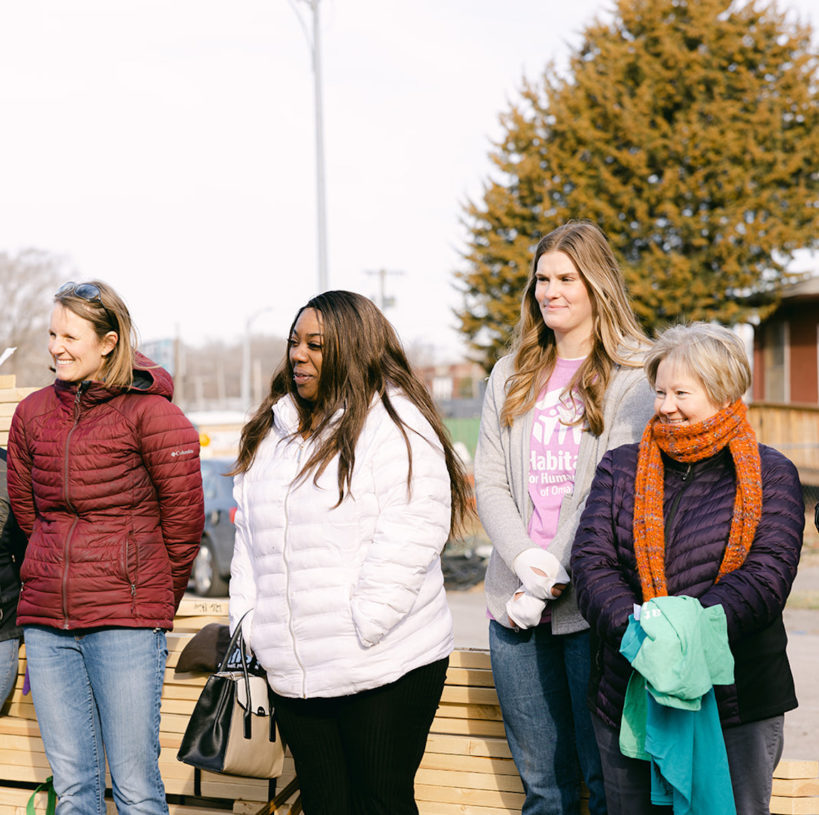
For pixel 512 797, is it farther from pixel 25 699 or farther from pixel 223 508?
pixel 223 508

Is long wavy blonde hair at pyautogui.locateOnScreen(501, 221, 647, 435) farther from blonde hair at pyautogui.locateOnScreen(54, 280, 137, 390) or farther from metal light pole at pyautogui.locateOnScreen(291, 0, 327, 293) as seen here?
metal light pole at pyautogui.locateOnScreen(291, 0, 327, 293)

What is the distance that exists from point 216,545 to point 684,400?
9916mm

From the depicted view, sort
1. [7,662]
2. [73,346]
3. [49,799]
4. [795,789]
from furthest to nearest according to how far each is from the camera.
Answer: [49,799], [7,662], [73,346], [795,789]

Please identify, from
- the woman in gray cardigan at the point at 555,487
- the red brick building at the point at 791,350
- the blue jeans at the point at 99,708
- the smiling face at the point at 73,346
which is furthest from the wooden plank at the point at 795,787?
the red brick building at the point at 791,350

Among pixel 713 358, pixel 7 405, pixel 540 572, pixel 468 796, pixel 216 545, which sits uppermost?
pixel 713 358

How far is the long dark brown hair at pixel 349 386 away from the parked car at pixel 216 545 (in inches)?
351

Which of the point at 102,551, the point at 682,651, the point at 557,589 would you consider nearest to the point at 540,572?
the point at 557,589

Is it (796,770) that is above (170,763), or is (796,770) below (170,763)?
above

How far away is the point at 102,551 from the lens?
3102 mm

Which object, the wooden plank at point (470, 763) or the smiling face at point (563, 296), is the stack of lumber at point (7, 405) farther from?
the smiling face at point (563, 296)

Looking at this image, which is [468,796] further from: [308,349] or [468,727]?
[308,349]

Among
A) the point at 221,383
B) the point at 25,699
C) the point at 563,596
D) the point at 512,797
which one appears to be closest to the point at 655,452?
the point at 563,596

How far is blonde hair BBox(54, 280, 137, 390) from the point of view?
10.6ft

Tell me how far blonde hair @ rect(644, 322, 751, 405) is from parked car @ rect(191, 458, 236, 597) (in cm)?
948
